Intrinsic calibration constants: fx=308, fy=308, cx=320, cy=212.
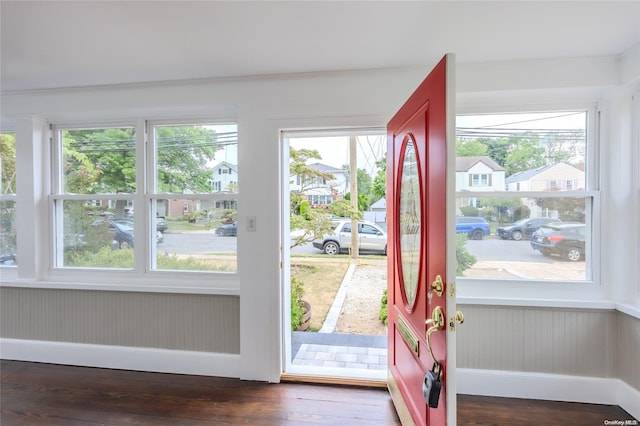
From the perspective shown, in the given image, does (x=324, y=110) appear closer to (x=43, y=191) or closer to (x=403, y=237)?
(x=403, y=237)

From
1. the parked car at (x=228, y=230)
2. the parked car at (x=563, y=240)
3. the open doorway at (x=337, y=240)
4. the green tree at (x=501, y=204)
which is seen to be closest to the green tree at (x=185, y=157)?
the parked car at (x=228, y=230)

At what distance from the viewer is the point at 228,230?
99.8 inches

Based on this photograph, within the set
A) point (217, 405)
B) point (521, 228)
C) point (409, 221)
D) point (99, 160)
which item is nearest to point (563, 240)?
point (521, 228)

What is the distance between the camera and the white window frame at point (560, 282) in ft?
6.86

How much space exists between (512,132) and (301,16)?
1.65m

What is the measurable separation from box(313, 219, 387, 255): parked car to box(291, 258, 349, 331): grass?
0.68 ft

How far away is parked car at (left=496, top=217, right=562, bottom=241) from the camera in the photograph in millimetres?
2150

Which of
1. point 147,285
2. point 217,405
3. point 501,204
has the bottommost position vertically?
point 217,405

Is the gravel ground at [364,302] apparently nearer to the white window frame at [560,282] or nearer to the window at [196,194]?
the white window frame at [560,282]

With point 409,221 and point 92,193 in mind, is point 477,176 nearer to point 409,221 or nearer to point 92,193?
point 409,221

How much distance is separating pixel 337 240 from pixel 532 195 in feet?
8.11

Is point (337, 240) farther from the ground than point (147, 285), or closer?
farther from the ground

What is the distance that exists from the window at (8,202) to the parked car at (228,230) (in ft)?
6.29

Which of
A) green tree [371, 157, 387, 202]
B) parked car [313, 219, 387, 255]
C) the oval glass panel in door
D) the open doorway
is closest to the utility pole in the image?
the open doorway
